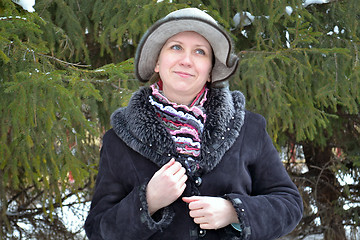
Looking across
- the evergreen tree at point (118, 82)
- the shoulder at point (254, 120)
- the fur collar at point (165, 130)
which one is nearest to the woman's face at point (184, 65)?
the fur collar at point (165, 130)

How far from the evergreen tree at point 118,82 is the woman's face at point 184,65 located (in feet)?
→ 3.69

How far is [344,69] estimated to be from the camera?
430 centimetres

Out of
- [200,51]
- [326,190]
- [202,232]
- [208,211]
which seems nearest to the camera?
[208,211]

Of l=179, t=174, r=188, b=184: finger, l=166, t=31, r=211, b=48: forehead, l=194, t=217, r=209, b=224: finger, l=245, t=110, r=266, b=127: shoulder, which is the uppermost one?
l=166, t=31, r=211, b=48: forehead

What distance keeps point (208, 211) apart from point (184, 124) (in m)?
0.34

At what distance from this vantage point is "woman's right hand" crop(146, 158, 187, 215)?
1528 mm

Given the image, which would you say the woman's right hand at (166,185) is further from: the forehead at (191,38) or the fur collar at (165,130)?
the forehead at (191,38)

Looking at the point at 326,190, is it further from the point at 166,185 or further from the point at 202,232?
the point at 166,185

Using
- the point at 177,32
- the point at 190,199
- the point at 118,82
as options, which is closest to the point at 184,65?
the point at 177,32

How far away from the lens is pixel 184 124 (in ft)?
5.63

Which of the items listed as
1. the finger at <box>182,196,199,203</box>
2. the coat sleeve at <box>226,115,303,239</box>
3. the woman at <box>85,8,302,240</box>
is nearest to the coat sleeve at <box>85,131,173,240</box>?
the woman at <box>85,8,302,240</box>

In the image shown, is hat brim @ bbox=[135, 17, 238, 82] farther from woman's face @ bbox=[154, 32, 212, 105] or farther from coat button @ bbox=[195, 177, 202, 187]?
coat button @ bbox=[195, 177, 202, 187]

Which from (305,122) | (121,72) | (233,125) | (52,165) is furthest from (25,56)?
(305,122)

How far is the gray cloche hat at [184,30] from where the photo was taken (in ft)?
5.51
